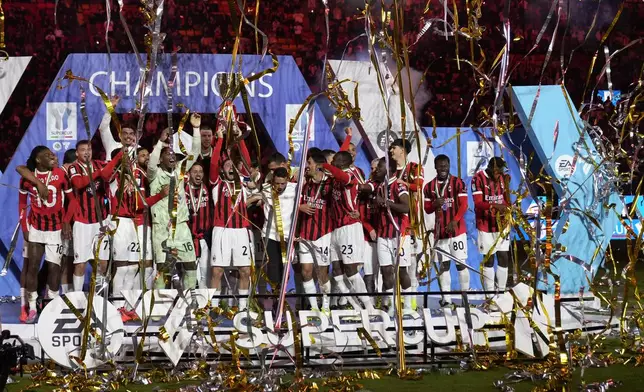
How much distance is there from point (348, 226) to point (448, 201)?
1.24 m

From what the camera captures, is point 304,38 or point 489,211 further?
point 304,38

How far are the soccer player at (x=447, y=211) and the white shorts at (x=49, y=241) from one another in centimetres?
346

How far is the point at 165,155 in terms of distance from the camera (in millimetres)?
7770

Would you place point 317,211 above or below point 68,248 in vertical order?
above

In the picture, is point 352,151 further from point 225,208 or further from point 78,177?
point 78,177

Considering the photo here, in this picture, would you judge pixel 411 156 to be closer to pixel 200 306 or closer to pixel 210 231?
pixel 210 231

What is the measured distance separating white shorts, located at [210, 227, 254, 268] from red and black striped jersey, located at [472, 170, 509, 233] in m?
2.43

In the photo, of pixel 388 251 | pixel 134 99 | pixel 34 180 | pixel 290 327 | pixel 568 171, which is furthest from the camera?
pixel 568 171

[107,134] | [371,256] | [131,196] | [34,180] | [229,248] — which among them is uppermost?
[107,134]

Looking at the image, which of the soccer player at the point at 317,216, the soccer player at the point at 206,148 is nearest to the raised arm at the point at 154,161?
the soccer player at the point at 206,148

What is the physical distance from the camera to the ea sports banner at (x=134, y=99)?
916 cm

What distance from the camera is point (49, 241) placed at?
7.61 m

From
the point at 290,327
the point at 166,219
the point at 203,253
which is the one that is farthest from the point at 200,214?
the point at 290,327

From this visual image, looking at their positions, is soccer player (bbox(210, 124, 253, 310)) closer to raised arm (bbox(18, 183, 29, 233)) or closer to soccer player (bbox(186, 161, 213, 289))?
soccer player (bbox(186, 161, 213, 289))
